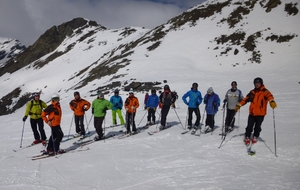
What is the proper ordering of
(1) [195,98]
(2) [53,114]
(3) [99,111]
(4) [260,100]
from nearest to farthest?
(4) [260,100], (2) [53,114], (3) [99,111], (1) [195,98]

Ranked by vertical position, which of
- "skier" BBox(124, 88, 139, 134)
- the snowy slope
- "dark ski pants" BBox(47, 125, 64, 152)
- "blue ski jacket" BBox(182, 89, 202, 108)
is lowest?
the snowy slope

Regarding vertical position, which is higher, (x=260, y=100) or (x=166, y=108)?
(x=260, y=100)

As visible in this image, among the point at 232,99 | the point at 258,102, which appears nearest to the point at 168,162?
the point at 258,102

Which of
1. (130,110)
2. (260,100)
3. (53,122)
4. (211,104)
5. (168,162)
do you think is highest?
(260,100)

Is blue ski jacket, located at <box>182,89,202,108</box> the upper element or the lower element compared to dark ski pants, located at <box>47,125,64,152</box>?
upper

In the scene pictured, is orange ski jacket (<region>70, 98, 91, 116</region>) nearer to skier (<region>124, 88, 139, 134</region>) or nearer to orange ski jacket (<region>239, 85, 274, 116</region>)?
skier (<region>124, 88, 139, 134</region>)

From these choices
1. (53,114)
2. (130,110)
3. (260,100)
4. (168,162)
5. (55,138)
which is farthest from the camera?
(130,110)

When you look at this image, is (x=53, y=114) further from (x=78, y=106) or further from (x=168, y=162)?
(x=168, y=162)

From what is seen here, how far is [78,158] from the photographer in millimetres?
7680

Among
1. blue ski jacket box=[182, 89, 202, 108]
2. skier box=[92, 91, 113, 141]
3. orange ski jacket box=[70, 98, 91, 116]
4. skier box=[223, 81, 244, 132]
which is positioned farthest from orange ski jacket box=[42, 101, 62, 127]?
skier box=[223, 81, 244, 132]

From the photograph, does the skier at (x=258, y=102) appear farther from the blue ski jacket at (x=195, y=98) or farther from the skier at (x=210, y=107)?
the blue ski jacket at (x=195, y=98)

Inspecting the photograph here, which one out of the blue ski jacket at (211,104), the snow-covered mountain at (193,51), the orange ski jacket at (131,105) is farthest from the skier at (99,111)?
the snow-covered mountain at (193,51)

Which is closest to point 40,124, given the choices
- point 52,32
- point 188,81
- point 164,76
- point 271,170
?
point 271,170

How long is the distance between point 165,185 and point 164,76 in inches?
1060
